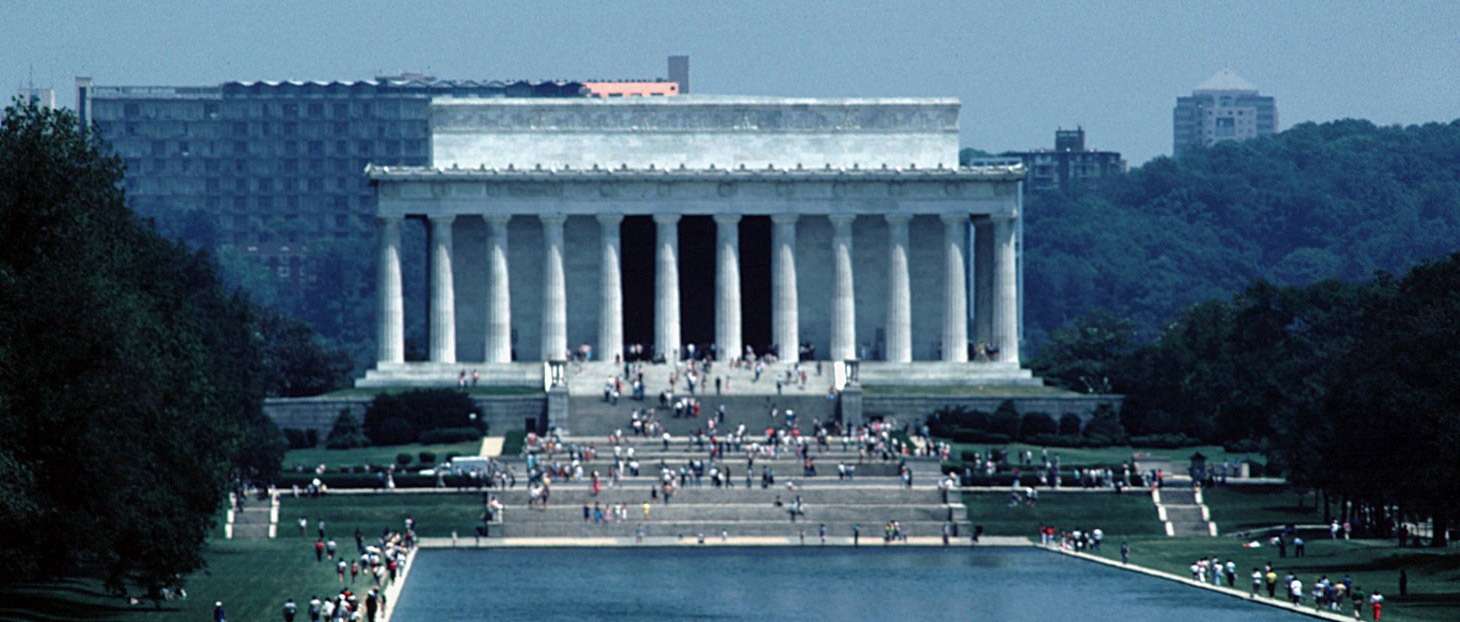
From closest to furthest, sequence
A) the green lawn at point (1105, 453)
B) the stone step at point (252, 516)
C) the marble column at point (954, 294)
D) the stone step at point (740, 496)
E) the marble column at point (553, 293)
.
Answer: the stone step at point (252, 516)
the stone step at point (740, 496)
the green lawn at point (1105, 453)
the marble column at point (553, 293)
the marble column at point (954, 294)

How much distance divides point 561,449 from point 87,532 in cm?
6210

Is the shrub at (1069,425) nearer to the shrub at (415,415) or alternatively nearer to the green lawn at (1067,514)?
the green lawn at (1067,514)

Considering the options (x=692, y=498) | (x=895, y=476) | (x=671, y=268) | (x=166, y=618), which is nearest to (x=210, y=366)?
(x=166, y=618)

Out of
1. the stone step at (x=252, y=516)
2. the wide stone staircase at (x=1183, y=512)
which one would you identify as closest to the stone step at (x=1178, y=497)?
the wide stone staircase at (x=1183, y=512)

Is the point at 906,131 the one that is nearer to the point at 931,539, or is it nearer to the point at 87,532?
the point at 931,539

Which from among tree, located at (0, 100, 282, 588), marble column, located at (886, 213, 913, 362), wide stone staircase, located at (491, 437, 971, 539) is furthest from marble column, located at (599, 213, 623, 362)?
tree, located at (0, 100, 282, 588)

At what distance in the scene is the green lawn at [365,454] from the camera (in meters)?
140

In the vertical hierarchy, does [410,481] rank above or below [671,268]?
below

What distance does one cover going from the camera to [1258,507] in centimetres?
12912

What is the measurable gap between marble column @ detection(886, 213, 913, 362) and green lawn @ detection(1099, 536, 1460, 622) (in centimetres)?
3981

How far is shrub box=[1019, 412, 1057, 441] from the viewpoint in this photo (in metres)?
148

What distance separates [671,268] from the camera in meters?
163

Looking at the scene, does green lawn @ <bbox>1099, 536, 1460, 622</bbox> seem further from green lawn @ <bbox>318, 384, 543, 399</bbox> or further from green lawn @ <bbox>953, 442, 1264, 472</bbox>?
green lawn @ <bbox>318, 384, 543, 399</bbox>

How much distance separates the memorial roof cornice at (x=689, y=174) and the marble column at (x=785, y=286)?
2.80 metres
